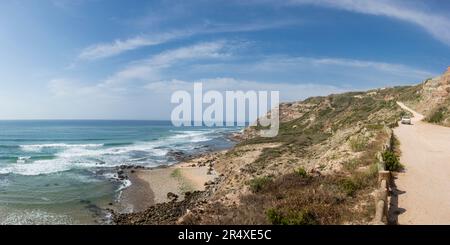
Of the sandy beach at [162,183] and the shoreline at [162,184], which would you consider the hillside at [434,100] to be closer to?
the shoreline at [162,184]

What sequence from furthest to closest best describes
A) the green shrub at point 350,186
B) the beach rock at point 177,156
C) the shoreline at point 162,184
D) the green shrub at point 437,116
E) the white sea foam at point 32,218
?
1. the beach rock at point 177,156
2. the green shrub at point 437,116
3. the shoreline at point 162,184
4. the white sea foam at point 32,218
5. the green shrub at point 350,186

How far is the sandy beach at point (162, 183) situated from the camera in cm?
2805

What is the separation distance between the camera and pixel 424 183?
1445 cm

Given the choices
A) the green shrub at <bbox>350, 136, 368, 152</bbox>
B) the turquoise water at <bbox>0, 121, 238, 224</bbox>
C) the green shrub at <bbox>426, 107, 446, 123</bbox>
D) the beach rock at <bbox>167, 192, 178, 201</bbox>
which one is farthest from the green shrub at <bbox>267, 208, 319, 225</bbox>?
the green shrub at <bbox>426, 107, 446, 123</bbox>

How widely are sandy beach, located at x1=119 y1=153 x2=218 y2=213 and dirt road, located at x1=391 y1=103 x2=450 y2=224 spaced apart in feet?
→ 53.3

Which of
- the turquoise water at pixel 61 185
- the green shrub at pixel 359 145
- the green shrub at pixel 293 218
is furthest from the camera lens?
the turquoise water at pixel 61 185

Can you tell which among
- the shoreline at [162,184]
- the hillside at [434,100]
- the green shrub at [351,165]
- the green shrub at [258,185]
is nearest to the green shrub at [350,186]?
the green shrub at [351,165]

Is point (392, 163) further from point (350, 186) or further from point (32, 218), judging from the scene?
point (32, 218)

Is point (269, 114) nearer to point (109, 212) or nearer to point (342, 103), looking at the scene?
point (342, 103)

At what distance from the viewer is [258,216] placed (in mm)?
11750

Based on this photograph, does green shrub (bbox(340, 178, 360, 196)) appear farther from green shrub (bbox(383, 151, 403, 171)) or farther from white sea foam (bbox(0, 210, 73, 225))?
white sea foam (bbox(0, 210, 73, 225))

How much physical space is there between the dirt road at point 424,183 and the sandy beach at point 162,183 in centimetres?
1624

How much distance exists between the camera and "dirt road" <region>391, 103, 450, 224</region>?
1100 centimetres
